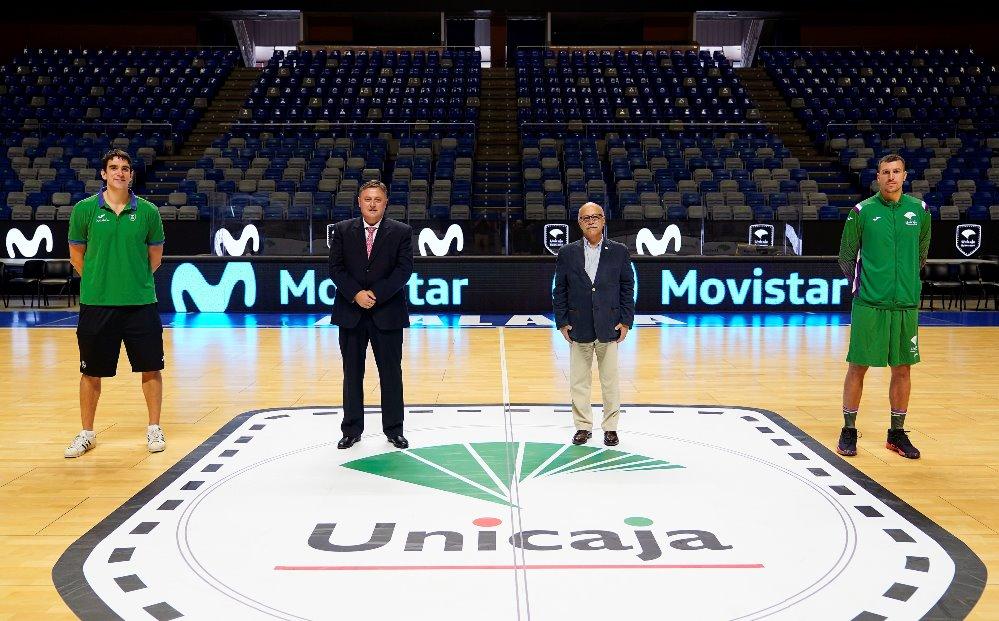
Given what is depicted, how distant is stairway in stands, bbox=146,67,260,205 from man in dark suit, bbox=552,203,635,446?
11.8 meters

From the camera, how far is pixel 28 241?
15.2 metres

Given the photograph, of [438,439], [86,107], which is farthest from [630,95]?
[438,439]

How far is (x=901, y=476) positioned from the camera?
480 cm

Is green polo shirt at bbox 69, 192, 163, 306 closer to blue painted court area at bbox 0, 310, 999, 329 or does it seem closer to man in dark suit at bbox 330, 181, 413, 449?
man in dark suit at bbox 330, 181, 413, 449

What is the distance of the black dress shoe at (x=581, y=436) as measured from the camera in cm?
538

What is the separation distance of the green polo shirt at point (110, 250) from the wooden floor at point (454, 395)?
0.94 meters

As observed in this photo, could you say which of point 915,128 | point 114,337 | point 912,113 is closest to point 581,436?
point 114,337

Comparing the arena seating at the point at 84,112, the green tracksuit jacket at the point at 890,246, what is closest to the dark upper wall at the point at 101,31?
the arena seating at the point at 84,112

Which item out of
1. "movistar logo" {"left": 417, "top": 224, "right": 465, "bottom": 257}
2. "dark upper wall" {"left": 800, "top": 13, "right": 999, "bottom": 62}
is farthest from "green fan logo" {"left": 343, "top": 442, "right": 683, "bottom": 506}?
"dark upper wall" {"left": 800, "top": 13, "right": 999, "bottom": 62}

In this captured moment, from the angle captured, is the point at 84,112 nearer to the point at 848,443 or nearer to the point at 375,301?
the point at 375,301

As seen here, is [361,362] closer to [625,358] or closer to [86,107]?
[625,358]

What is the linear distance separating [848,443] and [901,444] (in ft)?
1.04

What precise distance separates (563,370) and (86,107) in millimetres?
17010

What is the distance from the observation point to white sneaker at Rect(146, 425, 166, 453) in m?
5.28
